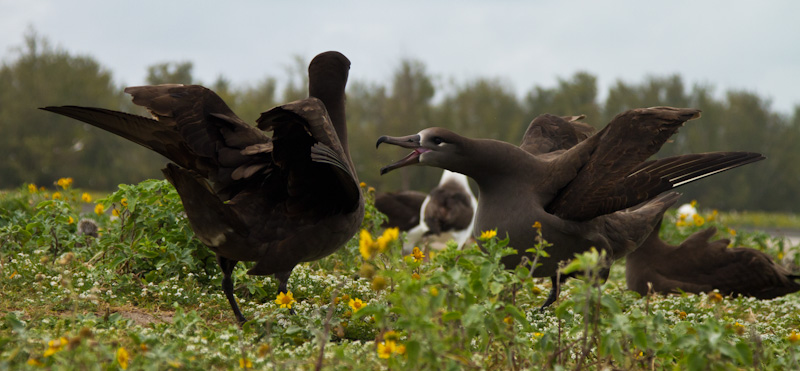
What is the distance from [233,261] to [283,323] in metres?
0.58

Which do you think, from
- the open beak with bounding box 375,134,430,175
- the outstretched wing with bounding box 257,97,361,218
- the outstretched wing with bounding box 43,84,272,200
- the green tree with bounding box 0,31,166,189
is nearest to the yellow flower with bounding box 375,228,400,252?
the outstretched wing with bounding box 257,97,361,218

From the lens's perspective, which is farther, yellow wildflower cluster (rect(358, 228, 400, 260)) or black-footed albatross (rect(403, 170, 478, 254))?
black-footed albatross (rect(403, 170, 478, 254))

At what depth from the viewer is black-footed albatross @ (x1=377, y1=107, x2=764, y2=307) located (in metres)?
5.11

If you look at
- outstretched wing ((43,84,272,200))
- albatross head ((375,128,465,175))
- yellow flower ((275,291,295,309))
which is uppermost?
outstretched wing ((43,84,272,200))

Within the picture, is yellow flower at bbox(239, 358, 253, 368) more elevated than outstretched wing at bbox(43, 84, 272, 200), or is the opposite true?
outstretched wing at bbox(43, 84, 272, 200)

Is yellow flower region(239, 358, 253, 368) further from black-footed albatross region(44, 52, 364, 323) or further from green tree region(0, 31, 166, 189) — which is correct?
Result: green tree region(0, 31, 166, 189)

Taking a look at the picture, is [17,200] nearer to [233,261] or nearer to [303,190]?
[233,261]

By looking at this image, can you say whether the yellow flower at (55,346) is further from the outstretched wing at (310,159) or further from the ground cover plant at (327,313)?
the outstretched wing at (310,159)

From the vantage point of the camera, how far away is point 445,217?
1120 cm

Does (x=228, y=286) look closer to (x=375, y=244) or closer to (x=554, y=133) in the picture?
(x=375, y=244)

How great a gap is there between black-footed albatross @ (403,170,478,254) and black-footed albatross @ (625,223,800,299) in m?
4.12

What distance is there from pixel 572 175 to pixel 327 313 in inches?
85.7

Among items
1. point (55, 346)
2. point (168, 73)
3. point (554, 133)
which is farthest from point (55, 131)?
point (55, 346)

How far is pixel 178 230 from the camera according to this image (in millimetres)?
5152
